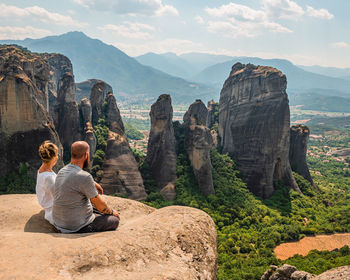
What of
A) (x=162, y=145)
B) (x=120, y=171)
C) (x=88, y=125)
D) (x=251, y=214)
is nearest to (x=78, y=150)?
(x=120, y=171)

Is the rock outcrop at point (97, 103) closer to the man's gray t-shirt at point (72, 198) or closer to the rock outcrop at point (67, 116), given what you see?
the rock outcrop at point (67, 116)

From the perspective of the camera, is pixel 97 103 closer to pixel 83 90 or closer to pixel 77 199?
pixel 77 199

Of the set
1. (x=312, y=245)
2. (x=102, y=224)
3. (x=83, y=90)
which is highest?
(x=83, y=90)

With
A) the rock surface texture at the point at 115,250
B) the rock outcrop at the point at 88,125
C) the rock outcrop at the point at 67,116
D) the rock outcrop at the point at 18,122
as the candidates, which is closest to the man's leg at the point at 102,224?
the rock surface texture at the point at 115,250

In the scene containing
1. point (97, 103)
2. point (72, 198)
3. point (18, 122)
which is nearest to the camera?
point (72, 198)

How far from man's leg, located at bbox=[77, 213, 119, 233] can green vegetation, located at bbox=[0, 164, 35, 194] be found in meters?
15.7

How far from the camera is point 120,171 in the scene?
88.5 ft

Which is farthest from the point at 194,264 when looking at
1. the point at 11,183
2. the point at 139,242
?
the point at 11,183

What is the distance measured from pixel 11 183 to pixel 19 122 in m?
4.49

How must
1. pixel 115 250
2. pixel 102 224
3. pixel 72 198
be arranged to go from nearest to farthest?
pixel 115 250 → pixel 72 198 → pixel 102 224

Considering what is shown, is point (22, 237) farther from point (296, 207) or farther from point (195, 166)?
point (296, 207)

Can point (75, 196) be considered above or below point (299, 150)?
above

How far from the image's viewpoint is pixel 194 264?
492cm

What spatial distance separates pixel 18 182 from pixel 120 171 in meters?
9.94
